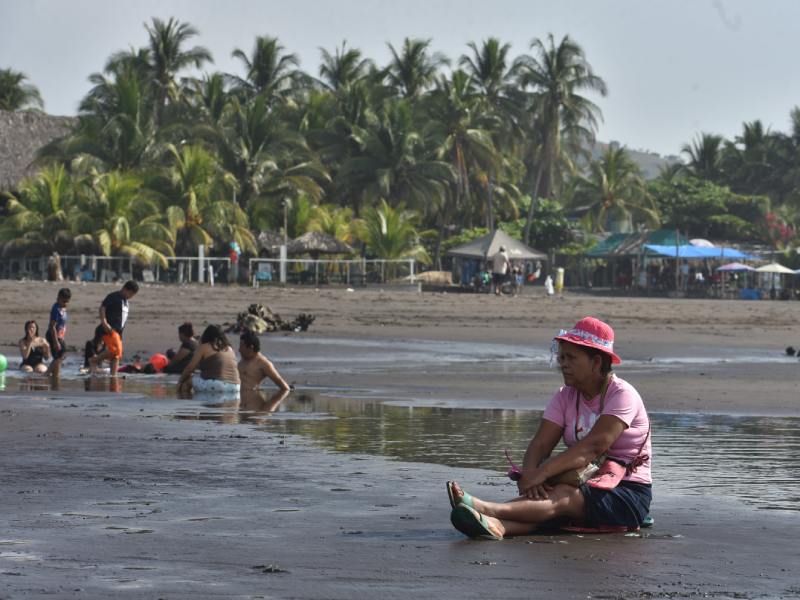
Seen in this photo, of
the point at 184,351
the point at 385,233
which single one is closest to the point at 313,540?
the point at 184,351

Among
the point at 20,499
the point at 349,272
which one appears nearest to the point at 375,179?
the point at 349,272

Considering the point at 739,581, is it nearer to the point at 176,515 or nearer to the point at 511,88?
the point at 176,515

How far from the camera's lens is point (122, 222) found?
47125 millimetres

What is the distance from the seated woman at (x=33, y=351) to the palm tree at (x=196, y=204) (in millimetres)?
30942

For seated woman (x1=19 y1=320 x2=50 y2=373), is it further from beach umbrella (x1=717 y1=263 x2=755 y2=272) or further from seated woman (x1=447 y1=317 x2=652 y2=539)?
beach umbrella (x1=717 y1=263 x2=755 y2=272)

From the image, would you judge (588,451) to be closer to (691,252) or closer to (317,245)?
(317,245)

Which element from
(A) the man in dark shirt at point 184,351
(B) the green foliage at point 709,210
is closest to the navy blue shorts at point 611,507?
(A) the man in dark shirt at point 184,351

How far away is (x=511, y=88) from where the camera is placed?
69.2 m

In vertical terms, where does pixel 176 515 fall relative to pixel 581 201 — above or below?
below

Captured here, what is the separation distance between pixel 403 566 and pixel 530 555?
2.03ft

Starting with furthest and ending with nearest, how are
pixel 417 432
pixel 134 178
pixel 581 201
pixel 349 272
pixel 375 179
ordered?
pixel 581 201 < pixel 375 179 < pixel 349 272 < pixel 134 178 < pixel 417 432

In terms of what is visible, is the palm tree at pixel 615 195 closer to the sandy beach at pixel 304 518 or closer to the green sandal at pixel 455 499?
the sandy beach at pixel 304 518

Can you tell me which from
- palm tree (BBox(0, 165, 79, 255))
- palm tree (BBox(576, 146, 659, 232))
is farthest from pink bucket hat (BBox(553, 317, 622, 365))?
palm tree (BBox(576, 146, 659, 232))

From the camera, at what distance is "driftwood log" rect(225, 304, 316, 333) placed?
2455 cm
